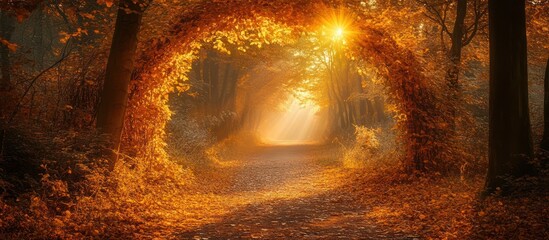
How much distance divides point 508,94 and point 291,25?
6.39m

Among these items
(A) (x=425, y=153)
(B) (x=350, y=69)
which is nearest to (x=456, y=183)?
(A) (x=425, y=153)

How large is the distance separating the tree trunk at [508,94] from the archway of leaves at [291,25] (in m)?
3.59

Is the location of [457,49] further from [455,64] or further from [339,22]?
[339,22]

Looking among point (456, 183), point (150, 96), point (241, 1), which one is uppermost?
point (241, 1)

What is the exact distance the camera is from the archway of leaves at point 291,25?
11078mm

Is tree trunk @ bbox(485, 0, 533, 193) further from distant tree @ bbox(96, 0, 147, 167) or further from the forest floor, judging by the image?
distant tree @ bbox(96, 0, 147, 167)

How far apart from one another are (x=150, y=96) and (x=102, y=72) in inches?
58.0

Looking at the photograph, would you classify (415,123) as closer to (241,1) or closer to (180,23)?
(241,1)

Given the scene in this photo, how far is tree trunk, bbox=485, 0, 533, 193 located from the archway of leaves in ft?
11.8

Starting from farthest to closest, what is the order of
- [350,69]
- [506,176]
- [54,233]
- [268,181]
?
[350,69] → [268,181] → [506,176] → [54,233]

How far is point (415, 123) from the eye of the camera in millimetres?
11406

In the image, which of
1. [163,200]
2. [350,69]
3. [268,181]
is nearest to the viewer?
[163,200]

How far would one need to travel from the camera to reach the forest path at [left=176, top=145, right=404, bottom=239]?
673 cm

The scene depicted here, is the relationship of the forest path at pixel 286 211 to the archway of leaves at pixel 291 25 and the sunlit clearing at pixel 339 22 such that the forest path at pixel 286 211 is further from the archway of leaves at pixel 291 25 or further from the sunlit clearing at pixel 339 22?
the sunlit clearing at pixel 339 22
